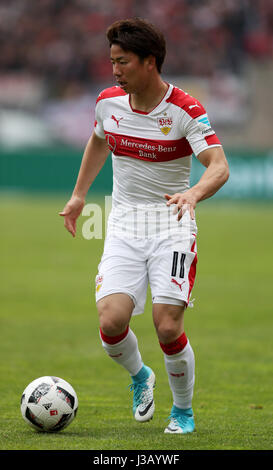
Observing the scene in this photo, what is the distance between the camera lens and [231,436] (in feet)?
17.2

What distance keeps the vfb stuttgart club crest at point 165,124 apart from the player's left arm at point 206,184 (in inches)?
12.3

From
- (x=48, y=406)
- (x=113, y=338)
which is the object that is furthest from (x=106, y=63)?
(x=48, y=406)

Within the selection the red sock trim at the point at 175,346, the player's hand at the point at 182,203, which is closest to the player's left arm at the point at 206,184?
the player's hand at the point at 182,203

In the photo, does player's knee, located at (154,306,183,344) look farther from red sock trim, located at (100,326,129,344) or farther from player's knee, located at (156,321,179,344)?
red sock trim, located at (100,326,129,344)

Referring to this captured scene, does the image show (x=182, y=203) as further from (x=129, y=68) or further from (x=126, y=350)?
(x=126, y=350)

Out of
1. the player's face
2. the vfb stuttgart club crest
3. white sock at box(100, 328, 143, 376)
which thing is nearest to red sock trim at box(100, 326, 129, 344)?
white sock at box(100, 328, 143, 376)

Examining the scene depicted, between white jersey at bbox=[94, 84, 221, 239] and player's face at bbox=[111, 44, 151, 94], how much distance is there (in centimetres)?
22

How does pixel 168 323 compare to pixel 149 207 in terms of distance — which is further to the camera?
pixel 149 207

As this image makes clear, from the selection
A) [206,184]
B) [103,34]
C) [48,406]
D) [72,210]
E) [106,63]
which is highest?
[103,34]

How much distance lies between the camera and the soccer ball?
526cm

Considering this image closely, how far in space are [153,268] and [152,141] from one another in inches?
31.9

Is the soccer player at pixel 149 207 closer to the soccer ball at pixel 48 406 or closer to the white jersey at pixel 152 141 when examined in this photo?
the white jersey at pixel 152 141

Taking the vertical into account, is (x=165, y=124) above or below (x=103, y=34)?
below

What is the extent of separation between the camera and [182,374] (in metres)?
5.50
